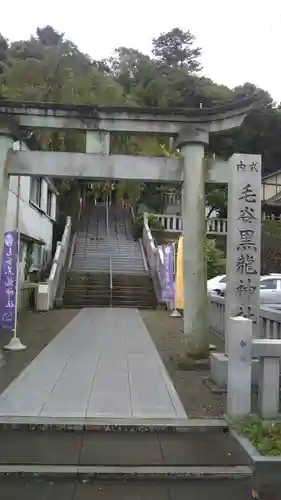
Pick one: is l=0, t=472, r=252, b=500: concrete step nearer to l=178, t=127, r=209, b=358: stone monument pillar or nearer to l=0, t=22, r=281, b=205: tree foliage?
l=178, t=127, r=209, b=358: stone monument pillar

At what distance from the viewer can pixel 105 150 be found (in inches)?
371

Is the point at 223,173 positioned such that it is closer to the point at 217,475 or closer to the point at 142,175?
the point at 142,175

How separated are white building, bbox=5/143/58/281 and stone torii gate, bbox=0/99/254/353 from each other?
740 centimetres

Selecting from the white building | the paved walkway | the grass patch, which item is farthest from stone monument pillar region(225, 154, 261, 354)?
the white building

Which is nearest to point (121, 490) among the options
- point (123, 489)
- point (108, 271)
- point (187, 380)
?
point (123, 489)

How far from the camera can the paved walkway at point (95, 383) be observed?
6.16 meters

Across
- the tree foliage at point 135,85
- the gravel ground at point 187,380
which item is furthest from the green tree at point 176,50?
the gravel ground at point 187,380

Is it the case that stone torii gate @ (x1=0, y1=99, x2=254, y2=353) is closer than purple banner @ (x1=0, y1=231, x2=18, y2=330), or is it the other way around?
stone torii gate @ (x1=0, y1=99, x2=254, y2=353)

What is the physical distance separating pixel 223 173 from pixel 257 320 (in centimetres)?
305

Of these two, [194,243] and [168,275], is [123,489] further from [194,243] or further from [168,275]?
[168,275]

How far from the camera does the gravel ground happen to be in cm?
638

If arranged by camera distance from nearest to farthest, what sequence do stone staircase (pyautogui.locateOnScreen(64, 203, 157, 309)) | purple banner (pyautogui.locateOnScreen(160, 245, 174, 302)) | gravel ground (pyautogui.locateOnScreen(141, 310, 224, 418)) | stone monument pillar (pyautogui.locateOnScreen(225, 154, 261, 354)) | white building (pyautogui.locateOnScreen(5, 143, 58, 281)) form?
gravel ground (pyautogui.locateOnScreen(141, 310, 224, 418)) → stone monument pillar (pyautogui.locateOnScreen(225, 154, 261, 354)) → white building (pyautogui.locateOnScreen(5, 143, 58, 281)) → purple banner (pyautogui.locateOnScreen(160, 245, 174, 302)) → stone staircase (pyautogui.locateOnScreen(64, 203, 157, 309))

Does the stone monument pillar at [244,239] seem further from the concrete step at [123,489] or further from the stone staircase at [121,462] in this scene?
the concrete step at [123,489]

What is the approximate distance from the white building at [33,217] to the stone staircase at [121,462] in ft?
38.7
